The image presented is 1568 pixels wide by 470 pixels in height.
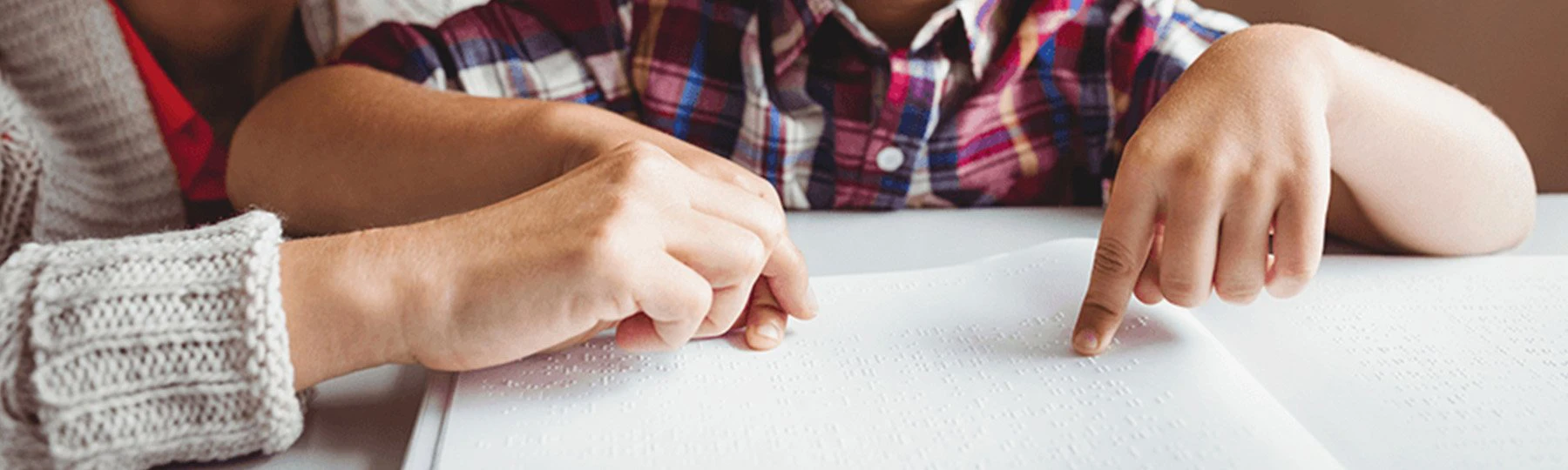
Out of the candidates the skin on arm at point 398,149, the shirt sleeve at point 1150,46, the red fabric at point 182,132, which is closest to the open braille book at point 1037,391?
the skin on arm at point 398,149

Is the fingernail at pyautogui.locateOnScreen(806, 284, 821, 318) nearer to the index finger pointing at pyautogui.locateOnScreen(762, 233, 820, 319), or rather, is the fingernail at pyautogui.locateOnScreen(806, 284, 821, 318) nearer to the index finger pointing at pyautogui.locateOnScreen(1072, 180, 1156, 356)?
the index finger pointing at pyautogui.locateOnScreen(762, 233, 820, 319)

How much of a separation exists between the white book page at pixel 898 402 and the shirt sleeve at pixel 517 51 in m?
0.32

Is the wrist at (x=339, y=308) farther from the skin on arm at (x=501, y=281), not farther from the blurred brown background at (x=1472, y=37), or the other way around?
the blurred brown background at (x=1472, y=37)

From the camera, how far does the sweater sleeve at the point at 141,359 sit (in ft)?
1.11

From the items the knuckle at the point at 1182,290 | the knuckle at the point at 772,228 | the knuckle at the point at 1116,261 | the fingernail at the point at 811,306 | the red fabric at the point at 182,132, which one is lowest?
the red fabric at the point at 182,132

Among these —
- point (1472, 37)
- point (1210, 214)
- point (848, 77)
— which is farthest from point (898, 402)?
point (1472, 37)

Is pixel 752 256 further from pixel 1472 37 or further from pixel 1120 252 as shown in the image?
pixel 1472 37

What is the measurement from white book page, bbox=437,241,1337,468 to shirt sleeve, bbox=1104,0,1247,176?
0.84 feet

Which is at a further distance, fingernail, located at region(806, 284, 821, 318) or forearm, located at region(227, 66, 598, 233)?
forearm, located at region(227, 66, 598, 233)

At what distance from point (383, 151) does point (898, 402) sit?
351mm

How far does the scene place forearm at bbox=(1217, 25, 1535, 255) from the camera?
534 mm

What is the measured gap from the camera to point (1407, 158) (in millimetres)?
558

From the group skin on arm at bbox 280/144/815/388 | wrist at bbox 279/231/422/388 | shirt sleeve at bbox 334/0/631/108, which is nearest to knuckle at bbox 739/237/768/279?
skin on arm at bbox 280/144/815/388

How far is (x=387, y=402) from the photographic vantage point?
0.40 m
